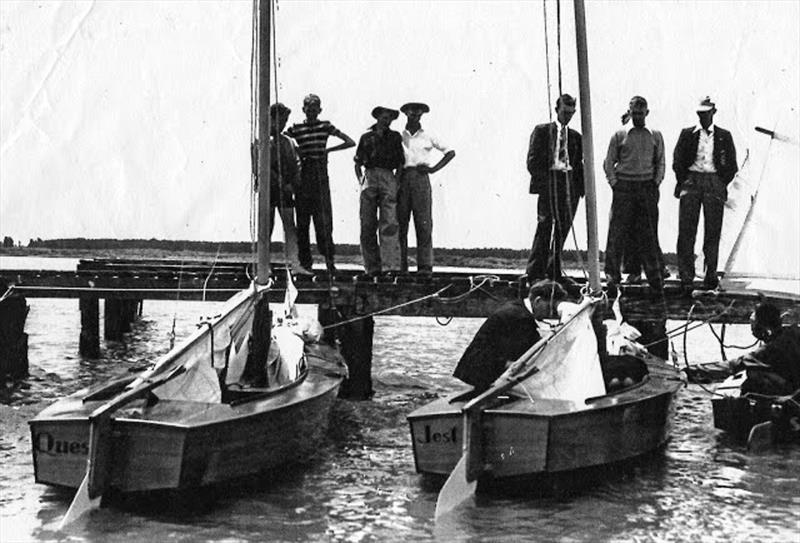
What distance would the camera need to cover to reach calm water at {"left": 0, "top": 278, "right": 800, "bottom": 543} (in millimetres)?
10781

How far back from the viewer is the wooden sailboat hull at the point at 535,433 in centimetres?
1130

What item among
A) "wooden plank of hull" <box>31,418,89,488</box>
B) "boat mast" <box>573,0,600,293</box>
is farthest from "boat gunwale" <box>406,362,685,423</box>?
"wooden plank of hull" <box>31,418,89,488</box>

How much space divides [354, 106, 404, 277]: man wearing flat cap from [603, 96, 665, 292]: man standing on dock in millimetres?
2833

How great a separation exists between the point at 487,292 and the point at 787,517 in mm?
6785

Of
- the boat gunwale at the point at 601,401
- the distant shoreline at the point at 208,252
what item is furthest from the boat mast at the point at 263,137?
the distant shoreline at the point at 208,252

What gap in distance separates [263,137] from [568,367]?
385cm

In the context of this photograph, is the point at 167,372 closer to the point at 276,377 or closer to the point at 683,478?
the point at 276,377

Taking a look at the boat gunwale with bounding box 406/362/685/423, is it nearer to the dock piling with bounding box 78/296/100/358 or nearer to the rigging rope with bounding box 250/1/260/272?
the rigging rope with bounding box 250/1/260/272

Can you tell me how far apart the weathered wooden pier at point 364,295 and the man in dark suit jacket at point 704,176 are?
0.63 metres

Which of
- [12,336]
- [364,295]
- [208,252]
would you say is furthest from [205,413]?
[208,252]

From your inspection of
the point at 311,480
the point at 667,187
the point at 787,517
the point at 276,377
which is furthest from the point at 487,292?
the point at 667,187

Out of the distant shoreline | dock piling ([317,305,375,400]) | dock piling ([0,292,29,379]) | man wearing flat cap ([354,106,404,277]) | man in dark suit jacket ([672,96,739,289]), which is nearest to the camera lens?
Result: man in dark suit jacket ([672,96,739,289])

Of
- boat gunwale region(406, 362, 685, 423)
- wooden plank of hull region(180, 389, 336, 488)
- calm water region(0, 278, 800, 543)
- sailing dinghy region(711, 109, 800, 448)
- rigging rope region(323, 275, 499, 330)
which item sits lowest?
calm water region(0, 278, 800, 543)

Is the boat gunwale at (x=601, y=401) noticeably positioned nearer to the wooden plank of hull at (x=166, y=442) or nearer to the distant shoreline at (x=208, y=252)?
the wooden plank of hull at (x=166, y=442)
